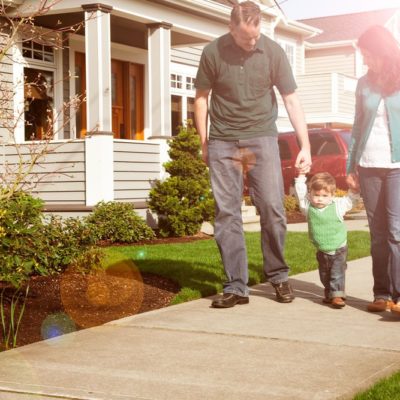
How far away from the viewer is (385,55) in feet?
18.8

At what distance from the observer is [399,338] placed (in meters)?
4.98

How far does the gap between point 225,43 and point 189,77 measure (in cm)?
1389

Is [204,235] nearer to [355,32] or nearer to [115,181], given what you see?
[115,181]

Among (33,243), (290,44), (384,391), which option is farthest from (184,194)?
(290,44)

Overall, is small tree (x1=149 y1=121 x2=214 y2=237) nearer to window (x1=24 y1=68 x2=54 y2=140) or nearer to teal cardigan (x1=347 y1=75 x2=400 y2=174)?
window (x1=24 y1=68 x2=54 y2=140)

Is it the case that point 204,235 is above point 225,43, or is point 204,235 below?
below

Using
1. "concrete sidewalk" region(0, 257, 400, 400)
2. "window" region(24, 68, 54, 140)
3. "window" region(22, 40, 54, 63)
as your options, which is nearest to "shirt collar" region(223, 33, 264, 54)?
"concrete sidewalk" region(0, 257, 400, 400)

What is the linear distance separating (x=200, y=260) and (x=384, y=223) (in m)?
3.45

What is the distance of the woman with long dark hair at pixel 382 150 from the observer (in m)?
5.70

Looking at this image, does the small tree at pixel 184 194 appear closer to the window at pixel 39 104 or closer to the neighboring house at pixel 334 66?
the window at pixel 39 104

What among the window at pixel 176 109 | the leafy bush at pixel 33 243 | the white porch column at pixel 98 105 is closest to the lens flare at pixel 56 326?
the leafy bush at pixel 33 243

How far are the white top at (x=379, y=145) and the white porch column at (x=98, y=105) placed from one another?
7.81 metres

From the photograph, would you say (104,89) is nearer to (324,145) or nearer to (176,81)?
(176,81)

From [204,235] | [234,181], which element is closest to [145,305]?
[234,181]
